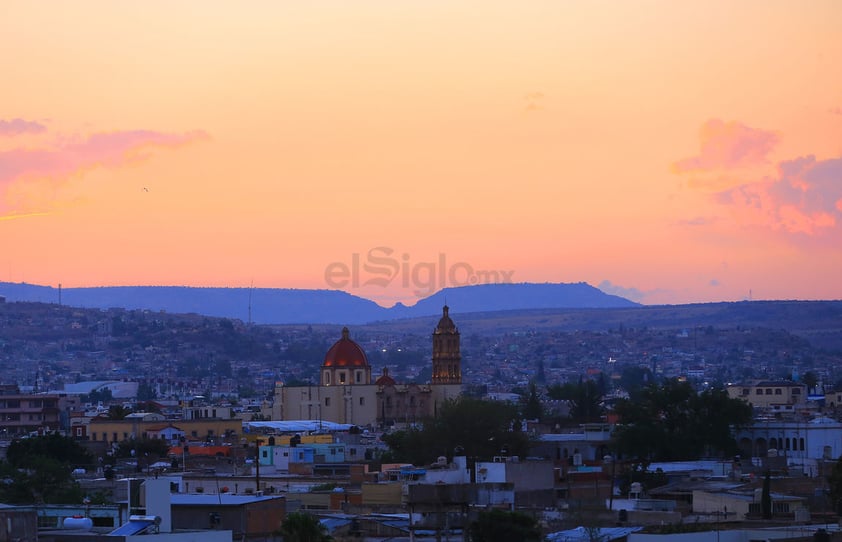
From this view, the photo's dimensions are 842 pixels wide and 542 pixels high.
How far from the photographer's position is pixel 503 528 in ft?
124

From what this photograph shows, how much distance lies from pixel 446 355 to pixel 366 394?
546 centimetres

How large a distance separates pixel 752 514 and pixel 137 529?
15.9m

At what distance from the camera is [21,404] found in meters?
124

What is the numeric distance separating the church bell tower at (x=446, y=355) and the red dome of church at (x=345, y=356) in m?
4.52

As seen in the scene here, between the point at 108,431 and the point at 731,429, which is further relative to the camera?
the point at 108,431

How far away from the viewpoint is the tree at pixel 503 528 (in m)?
37.7

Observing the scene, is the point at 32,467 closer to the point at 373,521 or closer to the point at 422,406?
the point at 373,521

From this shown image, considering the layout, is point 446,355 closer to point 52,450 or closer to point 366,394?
point 366,394

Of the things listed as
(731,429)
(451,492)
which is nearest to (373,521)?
(451,492)

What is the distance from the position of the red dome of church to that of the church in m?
0.08

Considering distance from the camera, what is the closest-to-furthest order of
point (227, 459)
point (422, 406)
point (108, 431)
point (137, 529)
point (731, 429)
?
point (137, 529) → point (227, 459) → point (731, 429) → point (108, 431) → point (422, 406)

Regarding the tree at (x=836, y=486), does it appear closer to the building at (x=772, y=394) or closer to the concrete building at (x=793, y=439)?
the concrete building at (x=793, y=439)

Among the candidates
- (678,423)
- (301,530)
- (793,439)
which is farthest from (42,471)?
(793,439)

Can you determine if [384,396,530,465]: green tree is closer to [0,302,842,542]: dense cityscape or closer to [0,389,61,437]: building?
[0,302,842,542]: dense cityscape
